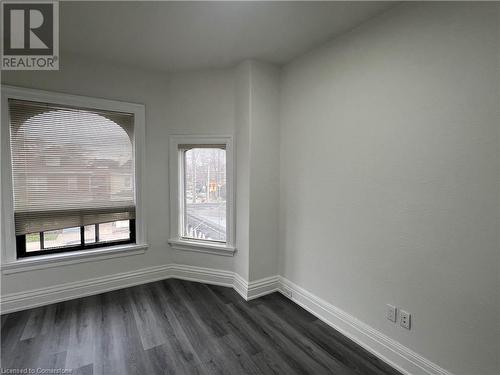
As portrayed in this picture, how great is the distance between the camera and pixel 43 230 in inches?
98.9

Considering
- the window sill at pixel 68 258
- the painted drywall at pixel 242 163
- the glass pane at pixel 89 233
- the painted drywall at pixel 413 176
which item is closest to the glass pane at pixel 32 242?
the window sill at pixel 68 258

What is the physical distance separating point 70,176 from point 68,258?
0.88 meters

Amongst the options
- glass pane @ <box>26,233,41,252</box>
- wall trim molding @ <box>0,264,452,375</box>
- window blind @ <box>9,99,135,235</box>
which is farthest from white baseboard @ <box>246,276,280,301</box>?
glass pane @ <box>26,233,41,252</box>

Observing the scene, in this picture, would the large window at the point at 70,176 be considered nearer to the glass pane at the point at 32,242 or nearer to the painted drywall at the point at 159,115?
the glass pane at the point at 32,242

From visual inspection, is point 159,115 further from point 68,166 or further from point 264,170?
point 264,170

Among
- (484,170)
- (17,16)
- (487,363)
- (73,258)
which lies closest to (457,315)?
(487,363)

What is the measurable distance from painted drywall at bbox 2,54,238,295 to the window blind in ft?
0.79

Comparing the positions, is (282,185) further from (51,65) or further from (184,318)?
(51,65)

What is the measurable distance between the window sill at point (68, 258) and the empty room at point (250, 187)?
2cm

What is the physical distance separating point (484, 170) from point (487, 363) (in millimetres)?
1100

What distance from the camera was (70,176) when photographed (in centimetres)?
Answer: 260

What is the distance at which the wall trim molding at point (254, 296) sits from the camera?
1.74 m

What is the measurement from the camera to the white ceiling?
71.3 inches

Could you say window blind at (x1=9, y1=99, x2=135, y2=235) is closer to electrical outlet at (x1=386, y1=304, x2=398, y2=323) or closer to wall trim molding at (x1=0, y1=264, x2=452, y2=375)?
wall trim molding at (x1=0, y1=264, x2=452, y2=375)
